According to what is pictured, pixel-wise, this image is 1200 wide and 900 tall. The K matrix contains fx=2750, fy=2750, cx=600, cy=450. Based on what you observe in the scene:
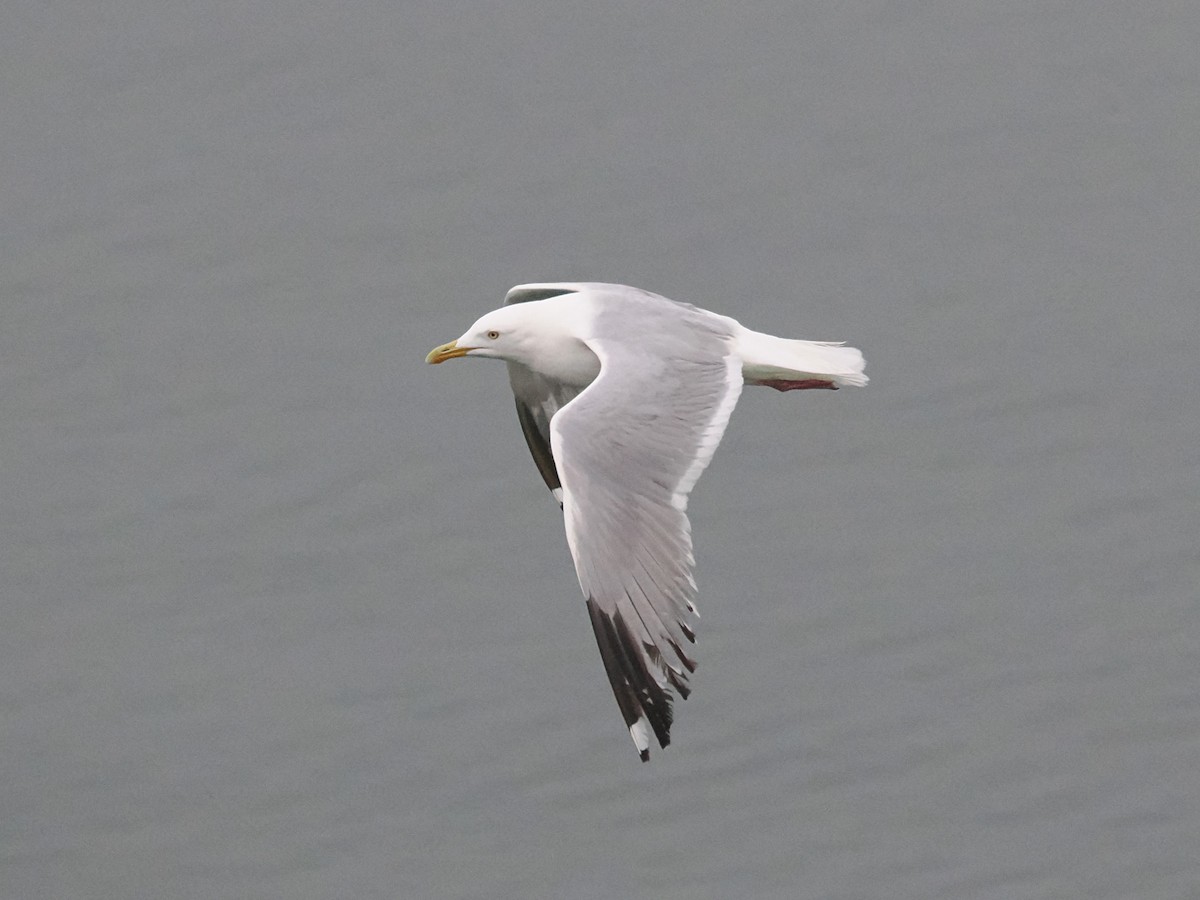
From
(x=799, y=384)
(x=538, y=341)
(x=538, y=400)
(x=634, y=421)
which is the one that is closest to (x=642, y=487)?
(x=634, y=421)

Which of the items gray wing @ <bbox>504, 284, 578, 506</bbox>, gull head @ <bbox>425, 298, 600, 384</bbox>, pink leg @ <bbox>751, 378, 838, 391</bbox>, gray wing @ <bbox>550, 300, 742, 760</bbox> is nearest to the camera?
gray wing @ <bbox>550, 300, 742, 760</bbox>

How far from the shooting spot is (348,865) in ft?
40.7

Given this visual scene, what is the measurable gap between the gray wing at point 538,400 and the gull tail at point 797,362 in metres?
0.74

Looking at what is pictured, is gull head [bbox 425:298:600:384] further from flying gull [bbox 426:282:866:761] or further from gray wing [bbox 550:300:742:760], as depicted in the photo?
gray wing [bbox 550:300:742:760]

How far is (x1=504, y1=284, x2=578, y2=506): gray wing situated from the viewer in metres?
9.84

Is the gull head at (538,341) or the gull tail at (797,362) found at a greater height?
the gull head at (538,341)

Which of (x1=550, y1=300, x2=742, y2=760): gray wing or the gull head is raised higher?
the gull head

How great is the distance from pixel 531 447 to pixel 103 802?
3.72 meters

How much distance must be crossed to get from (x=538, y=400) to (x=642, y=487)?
5.12 feet

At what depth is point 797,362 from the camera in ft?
A: 30.7

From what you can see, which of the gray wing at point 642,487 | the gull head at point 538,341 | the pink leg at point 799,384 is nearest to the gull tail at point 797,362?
the pink leg at point 799,384

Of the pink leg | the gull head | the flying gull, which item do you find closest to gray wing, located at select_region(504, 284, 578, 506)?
the flying gull

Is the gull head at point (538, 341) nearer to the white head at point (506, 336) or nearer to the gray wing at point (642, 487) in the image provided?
the white head at point (506, 336)

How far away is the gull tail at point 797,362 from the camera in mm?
9273
